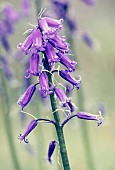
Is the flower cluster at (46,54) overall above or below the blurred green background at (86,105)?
below

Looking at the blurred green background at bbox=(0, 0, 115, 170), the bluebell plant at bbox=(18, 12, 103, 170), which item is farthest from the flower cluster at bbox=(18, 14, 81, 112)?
the blurred green background at bbox=(0, 0, 115, 170)

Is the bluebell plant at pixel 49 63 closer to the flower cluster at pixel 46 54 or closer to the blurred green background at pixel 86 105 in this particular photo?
the flower cluster at pixel 46 54

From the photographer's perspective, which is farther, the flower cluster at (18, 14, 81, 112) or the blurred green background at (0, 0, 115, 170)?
the blurred green background at (0, 0, 115, 170)

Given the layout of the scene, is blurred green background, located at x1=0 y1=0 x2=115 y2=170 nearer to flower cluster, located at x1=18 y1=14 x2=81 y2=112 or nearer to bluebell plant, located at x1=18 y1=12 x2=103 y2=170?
bluebell plant, located at x1=18 y1=12 x2=103 y2=170

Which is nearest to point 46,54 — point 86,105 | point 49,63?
point 49,63

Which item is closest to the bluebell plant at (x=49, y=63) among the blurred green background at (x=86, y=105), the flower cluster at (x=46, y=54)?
the flower cluster at (x=46, y=54)

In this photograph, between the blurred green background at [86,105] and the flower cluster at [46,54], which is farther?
the blurred green background at [86,105]

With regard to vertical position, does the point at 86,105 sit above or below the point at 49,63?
above

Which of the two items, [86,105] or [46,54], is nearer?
[46,54]

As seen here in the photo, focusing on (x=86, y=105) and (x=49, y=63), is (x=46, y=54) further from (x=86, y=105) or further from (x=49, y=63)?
(x=86, y=105)
